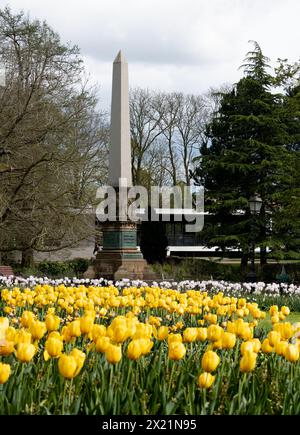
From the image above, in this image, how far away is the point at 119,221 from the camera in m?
20.2

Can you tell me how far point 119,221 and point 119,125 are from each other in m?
2.98

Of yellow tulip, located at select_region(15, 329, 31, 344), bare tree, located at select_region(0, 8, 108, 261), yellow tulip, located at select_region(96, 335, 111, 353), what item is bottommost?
yellow tulip, located at select_region(96, 335, 111, 353)

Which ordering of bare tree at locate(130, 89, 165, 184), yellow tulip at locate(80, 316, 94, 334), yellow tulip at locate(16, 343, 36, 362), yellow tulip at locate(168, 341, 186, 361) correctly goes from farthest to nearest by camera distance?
bare tree at locate(130, 89, 165, 184), yellow tulip at locate(80, 316, 94, 334), yellow tulip at locate(168, 341, 186, 361), yellow tulip at locate(16, 343, 36, 362)

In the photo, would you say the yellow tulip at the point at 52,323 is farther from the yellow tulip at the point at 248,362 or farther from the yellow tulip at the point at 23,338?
the yellow tulip at the point at 248,362

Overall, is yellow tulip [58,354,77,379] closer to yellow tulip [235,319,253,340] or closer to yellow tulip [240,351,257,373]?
yellow tulip [240,351,257,373]

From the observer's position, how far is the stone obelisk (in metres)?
19.9

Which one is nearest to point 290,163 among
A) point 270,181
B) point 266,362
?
point 270,181

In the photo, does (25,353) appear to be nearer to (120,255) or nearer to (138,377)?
(138,377)

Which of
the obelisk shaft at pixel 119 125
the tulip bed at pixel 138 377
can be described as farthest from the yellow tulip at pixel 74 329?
the obelisk shaft at pixel 119 125

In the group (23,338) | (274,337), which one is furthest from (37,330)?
(274,337)

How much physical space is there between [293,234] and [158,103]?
18666mm

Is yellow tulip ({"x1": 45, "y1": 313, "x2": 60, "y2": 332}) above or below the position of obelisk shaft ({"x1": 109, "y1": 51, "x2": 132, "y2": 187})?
below

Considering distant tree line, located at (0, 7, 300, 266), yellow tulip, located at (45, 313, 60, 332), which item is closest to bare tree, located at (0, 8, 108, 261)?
distant tree line, located at (0, 7, 300, 266)

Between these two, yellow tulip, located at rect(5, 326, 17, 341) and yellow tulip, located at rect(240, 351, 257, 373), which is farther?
yellow tulip, located at rect(5, 326, 17, 341)
